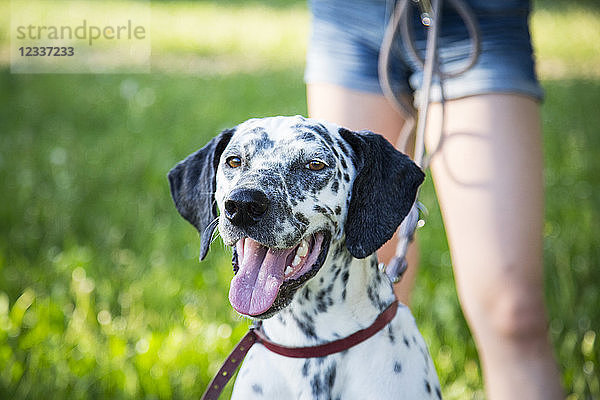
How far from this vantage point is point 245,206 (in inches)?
84.7

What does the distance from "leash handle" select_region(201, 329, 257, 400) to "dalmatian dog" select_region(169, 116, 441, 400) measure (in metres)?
0.03

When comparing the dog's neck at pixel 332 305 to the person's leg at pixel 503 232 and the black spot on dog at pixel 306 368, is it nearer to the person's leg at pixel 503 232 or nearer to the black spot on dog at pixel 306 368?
the black spot on dog at pixel 306 368

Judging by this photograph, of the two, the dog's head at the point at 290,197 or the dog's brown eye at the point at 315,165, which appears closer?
the dog's head at the point at 290,197

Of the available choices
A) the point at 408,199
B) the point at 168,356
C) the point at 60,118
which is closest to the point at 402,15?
the point at 408,199

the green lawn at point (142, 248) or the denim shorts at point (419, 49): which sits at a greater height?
the denim shorts at point (419, 49)

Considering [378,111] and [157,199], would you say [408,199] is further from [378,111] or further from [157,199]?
[157,199]

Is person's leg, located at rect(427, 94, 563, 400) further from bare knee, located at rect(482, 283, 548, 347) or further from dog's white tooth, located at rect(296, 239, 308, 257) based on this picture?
dog's white tooth, located at rect(296, 239, 308, 257)

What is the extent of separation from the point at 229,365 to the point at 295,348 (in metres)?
0.27

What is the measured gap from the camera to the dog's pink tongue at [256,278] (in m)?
2.18

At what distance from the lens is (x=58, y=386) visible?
11.7ft

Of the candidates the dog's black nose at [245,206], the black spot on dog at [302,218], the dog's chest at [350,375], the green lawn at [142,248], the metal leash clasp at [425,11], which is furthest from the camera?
the green lawn at [142,248]

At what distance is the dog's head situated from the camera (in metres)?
2.19

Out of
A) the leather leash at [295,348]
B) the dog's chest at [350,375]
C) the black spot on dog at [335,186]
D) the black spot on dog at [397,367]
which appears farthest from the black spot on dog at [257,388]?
the black spot on dog at [335,186]

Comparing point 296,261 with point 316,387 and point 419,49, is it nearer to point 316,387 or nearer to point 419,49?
point 316,387
